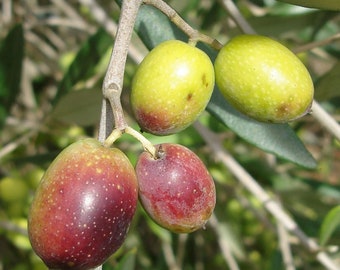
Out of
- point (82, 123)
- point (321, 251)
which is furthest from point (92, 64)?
point (321, 251)

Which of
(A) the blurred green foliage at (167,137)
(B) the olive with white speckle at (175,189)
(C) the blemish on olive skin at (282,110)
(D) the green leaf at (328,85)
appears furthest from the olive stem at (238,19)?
(B) the olive with white speckle at (175,189)

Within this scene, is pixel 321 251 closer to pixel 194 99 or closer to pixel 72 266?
pixel 194 99

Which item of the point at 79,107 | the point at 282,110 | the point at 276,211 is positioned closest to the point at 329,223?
the point at 276,211

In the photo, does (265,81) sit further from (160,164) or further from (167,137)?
(167,137)

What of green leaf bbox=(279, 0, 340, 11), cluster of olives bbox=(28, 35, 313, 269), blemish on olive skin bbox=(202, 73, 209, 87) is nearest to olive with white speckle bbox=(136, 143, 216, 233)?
cluster of olives bbox=(28, 35, 313, 269)

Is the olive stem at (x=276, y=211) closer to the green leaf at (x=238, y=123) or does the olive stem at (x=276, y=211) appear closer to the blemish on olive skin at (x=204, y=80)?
the green leaf at (x=238, y=123)
